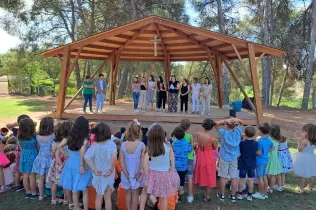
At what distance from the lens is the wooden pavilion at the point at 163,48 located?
943cm

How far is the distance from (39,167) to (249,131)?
3.25 meters

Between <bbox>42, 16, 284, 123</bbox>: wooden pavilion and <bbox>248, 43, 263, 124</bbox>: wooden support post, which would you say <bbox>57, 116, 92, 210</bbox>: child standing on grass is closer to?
<bbox>42, 16, 284, 123</bbox>: wooden pavilion

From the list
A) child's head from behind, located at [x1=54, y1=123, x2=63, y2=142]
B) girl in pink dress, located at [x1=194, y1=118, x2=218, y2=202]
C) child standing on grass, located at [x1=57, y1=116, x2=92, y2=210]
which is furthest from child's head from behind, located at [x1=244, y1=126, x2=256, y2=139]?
child's head from behind, located at [x1=54, y1=123, x2=63, y2=142]

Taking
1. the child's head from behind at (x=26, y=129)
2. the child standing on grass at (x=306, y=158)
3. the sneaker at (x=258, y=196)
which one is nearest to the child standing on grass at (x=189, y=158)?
the sneaker at (x=258, y=196)

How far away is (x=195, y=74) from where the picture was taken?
31125 mm

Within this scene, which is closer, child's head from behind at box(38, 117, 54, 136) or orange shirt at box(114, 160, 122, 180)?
child's head from behind at box(38, 117, 54, 136)

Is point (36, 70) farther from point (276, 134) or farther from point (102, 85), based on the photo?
point (276, 134)

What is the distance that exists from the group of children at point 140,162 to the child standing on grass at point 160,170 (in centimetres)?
1

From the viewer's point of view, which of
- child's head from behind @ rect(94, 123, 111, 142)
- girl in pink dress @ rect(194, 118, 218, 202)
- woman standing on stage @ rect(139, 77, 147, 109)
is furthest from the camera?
woman standing on stage @ rect(139, 77, 147, 109)

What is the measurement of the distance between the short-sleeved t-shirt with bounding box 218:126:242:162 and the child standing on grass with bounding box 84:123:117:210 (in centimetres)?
178

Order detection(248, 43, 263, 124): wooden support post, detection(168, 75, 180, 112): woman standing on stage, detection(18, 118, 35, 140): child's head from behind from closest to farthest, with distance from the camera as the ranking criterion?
detection(18, 118, 35, 140): child's head from behind
detection(248, 43, 263, 124): wooden support post
detection(168, 75, 180, 112): woman standing on stage

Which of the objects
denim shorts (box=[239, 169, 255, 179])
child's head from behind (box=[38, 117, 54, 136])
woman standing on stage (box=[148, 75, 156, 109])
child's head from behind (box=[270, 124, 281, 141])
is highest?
woman standing on stage (box=[148, 75, 156, 109])

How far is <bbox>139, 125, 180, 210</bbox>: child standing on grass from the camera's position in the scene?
3646 mm

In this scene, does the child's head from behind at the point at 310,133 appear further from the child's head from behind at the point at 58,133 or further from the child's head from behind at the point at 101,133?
the child's head from behind at the point at 58,133
